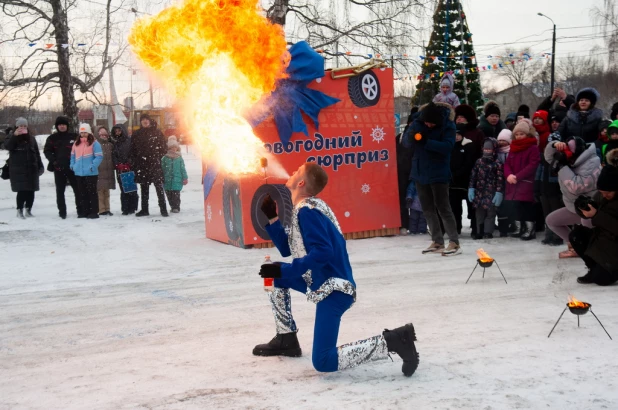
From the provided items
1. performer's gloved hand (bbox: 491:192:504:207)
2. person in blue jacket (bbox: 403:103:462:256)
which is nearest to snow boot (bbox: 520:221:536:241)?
performer's gloved hand (bbox: 491:192:504:207)

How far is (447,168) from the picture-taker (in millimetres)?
10344

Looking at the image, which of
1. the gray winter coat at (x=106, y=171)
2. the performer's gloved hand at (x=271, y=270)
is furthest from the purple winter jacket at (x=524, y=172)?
the gray winter coat at (x=106, y=171)

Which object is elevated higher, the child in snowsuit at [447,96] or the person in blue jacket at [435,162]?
the child in snowsuit at [447,96]

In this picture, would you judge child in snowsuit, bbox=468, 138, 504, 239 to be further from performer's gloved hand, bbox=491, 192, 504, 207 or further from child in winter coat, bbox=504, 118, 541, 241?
child in winter coat, bbox=504, 118, 541, 241

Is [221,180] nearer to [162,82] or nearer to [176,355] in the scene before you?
[162,82]

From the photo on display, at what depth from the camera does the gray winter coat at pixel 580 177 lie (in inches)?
377

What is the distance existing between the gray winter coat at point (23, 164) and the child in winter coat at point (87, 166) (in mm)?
750

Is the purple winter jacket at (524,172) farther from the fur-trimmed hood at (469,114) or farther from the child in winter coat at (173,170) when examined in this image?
the child in winter coat at (173,170)

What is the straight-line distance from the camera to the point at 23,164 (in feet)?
47.3

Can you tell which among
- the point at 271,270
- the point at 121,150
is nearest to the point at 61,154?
the point at 121,150

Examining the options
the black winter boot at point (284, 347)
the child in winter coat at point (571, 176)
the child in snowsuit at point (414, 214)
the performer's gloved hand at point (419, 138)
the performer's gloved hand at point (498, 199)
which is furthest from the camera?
the child in snowsuit at point (414, 214)

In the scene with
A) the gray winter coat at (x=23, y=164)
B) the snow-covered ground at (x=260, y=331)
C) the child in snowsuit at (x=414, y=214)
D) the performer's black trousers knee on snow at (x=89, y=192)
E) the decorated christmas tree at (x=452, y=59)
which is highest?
the decorated christmas tree at (x=452, y=59)

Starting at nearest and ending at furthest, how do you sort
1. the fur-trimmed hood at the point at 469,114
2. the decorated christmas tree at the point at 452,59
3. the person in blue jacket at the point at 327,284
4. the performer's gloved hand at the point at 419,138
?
the person in blue jacket at the point at 327,284 → the performer's gloved hand at the point at 419,138 → the fur-trimmed hood at the point at 469,114 → the decorated christmas tree at the point at 452,59

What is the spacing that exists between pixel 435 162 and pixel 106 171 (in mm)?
7856
